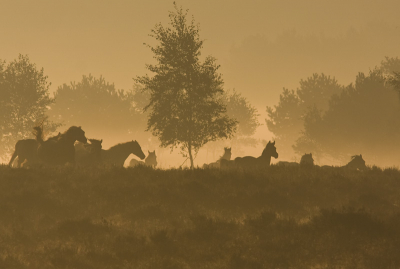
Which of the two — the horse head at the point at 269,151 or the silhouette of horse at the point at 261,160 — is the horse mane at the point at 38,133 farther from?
the horse head at the point at 269,151

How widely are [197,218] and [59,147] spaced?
8.70 metres

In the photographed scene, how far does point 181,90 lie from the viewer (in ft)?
95.5

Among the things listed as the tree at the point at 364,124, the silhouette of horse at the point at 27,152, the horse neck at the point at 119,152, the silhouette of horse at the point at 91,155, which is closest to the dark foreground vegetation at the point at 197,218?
the silhouette of horse at the point at 27,152

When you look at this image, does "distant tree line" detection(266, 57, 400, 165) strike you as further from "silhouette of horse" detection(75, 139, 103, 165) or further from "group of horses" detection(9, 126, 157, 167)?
"silhouette of horse" detection(75, 139, 103, 165)

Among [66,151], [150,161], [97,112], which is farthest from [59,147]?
[97,112]

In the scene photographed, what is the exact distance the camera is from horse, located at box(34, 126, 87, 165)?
58.1 feet

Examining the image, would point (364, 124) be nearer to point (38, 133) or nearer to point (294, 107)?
point (294, 107)

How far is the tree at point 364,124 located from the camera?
44531 millimetres

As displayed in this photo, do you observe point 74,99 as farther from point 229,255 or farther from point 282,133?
point 229,255

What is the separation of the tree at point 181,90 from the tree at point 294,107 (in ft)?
127

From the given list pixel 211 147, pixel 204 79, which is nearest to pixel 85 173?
pixel 204 79

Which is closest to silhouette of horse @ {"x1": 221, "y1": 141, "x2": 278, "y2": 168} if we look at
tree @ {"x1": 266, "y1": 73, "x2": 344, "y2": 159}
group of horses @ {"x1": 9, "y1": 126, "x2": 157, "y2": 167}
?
group of horses @ {"x1": 9, "y1": 126, "x2": 157, "y2": 167}

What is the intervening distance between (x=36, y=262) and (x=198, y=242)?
4.18m

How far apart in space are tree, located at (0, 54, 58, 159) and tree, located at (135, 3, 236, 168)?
2028cm
